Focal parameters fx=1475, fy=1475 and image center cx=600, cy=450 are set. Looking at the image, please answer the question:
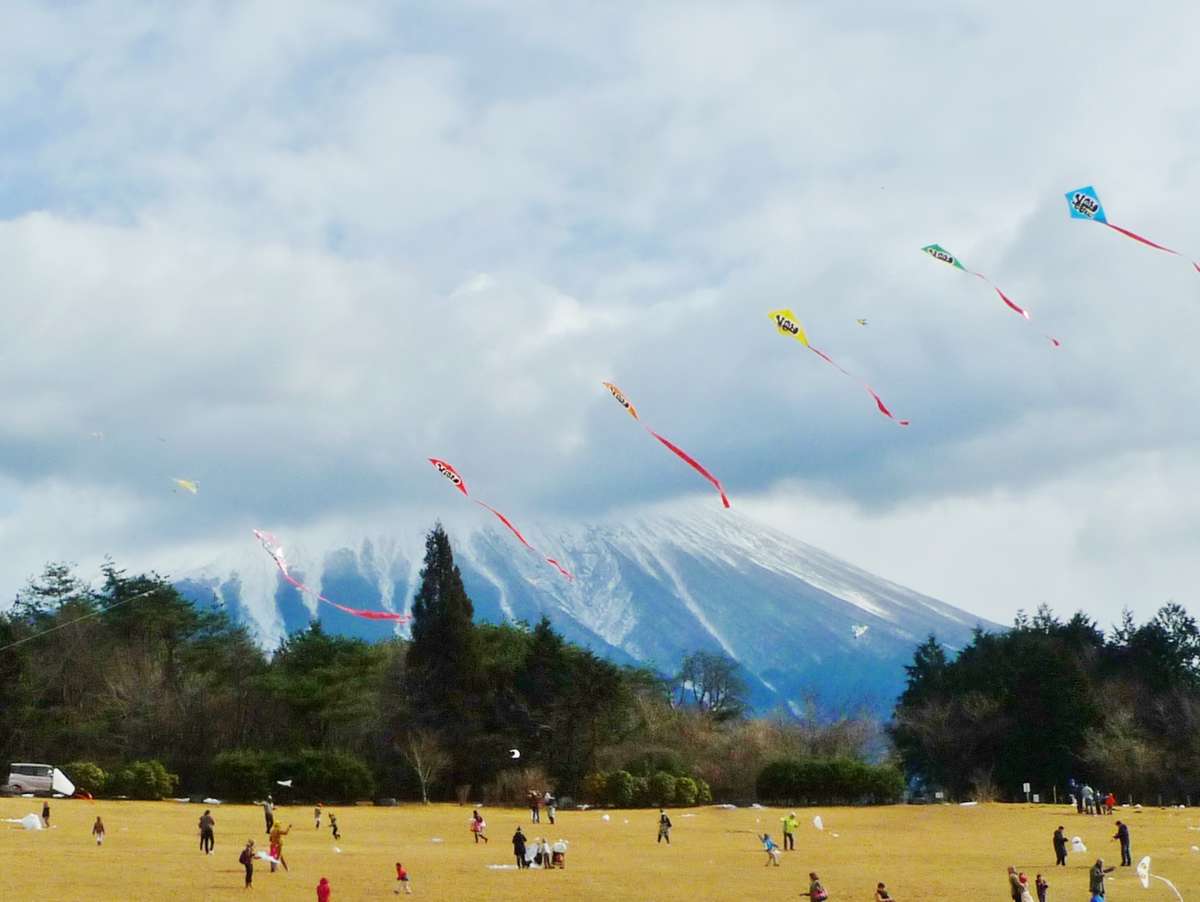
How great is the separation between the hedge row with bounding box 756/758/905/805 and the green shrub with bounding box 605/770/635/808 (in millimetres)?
6119

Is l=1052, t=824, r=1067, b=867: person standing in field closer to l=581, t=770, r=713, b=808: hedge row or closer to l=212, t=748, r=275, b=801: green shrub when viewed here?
l=581, t=770, r=713, b=808: hedge row

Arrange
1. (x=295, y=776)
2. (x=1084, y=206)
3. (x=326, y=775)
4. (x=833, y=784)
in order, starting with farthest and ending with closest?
(x=833, y=784)
(x=326, y=775)
(x=295, y=776)
(x=1084, y=206)

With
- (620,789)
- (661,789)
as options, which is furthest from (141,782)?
(661,789)

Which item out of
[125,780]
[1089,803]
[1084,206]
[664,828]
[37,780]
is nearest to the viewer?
[1084,206]

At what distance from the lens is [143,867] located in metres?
33.2

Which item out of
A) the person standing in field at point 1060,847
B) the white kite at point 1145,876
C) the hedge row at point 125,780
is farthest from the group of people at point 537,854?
the hedge row at point 125,780

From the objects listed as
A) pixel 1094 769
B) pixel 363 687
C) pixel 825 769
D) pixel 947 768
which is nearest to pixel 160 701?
pixel 363 687

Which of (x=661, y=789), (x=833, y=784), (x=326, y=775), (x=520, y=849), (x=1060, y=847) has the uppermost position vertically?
(x=326, y=775)

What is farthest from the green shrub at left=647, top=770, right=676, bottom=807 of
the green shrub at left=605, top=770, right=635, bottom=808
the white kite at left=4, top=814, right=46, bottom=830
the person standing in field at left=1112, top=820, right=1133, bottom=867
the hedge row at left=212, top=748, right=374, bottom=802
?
the person standing in field at left=1112, top=820, right=1133, bottom=867

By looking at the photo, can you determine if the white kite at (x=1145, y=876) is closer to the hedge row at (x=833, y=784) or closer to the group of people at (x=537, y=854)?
the group of people at (x=537, y=854)

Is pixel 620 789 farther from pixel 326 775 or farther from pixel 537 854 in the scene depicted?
pixel 537 854

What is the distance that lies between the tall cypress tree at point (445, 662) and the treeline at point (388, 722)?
7cm

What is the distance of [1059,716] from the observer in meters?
65.6

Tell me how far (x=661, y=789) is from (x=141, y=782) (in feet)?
67.3
